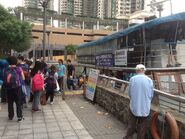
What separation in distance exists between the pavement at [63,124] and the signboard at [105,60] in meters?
6.55

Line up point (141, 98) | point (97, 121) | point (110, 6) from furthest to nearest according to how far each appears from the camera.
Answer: point (110, 6) → point (97, 121) → point (141, 98)

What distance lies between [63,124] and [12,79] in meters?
1.81

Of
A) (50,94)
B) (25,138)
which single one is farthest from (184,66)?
(25,138)

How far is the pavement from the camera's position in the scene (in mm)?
7234

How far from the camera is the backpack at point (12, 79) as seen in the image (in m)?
8.20

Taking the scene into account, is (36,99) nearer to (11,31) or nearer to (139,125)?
(139,125)

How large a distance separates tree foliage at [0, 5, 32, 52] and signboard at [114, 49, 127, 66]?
32498 millimetres

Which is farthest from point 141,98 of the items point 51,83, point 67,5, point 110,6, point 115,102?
point 110,6

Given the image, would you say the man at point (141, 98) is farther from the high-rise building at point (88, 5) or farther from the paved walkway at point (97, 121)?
the high-rise building at point (88, 5)

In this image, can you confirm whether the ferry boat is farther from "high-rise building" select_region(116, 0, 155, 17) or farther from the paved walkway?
"high-rise building" select_region(116, 0, 155, 17)

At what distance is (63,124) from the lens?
8.27 m

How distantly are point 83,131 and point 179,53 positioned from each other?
6.42 m

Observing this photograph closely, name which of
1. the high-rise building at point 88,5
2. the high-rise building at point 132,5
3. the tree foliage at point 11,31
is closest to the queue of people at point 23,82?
the high-rise building at point 132,5

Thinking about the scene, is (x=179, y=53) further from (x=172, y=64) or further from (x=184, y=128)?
(x=184, y=128)
